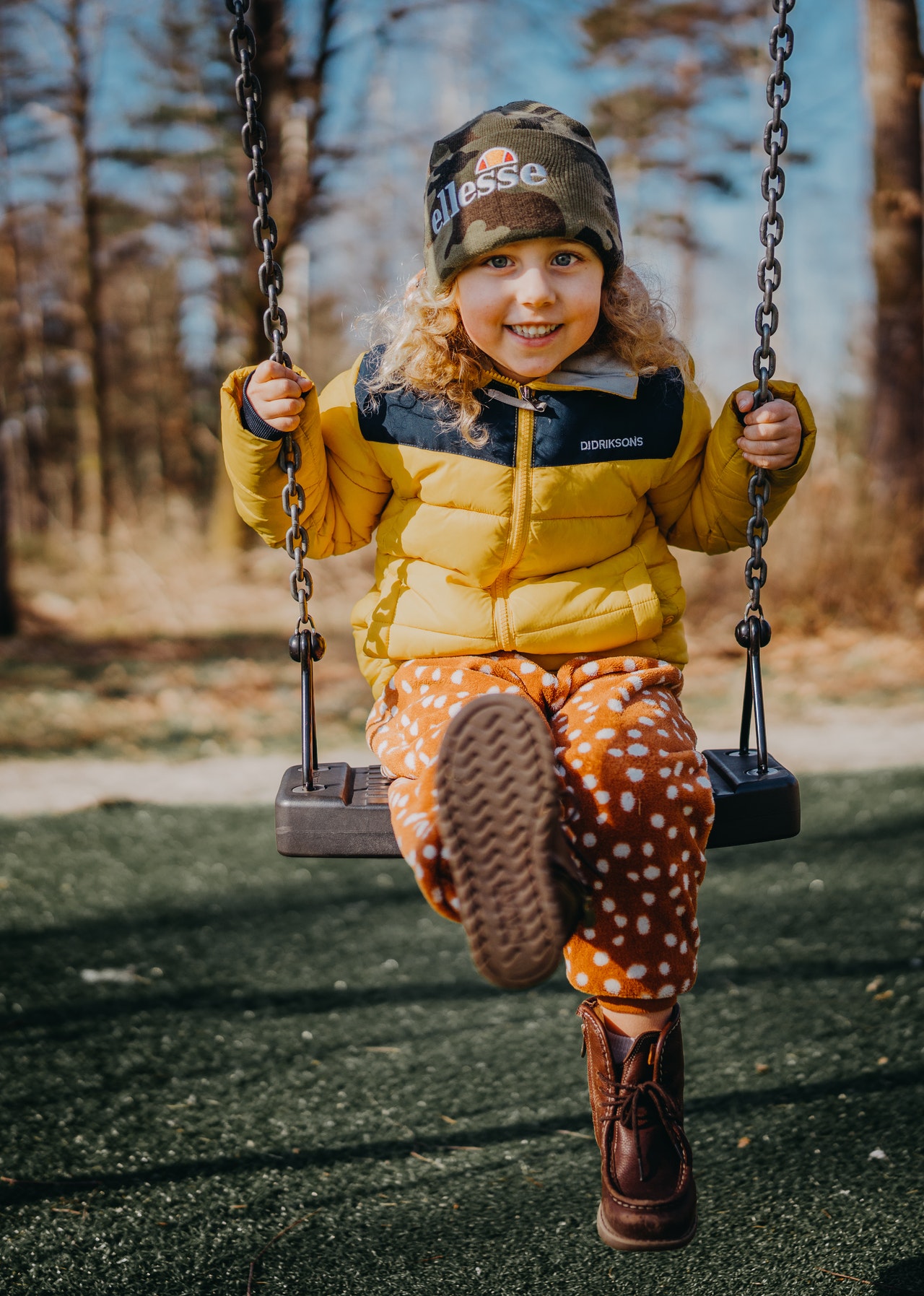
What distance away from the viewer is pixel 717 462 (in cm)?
221

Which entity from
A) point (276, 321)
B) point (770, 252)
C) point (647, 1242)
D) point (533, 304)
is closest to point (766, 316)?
point (770, 252)

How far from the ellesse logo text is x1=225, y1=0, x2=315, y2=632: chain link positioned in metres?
0.34

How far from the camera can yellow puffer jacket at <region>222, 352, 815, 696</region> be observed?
2107mm

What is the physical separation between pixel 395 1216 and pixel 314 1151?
Result: 0.97 feet

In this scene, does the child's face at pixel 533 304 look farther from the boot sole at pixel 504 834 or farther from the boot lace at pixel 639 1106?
the boot lace at pixel 639 1106

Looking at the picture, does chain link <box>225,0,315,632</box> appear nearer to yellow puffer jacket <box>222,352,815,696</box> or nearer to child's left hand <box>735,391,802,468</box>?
yellow puffer jacket <box>222,352,815,696</box>

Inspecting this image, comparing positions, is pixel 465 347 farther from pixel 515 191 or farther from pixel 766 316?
pixel 766 316

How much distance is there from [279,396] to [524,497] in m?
0.48

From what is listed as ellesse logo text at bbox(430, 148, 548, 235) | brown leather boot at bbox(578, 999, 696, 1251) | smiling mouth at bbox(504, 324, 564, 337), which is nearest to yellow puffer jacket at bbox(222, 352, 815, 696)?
smiling mouth at bbox(504, 324, 564, 337)

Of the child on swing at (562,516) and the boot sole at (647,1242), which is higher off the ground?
the child on swing at (562,516)

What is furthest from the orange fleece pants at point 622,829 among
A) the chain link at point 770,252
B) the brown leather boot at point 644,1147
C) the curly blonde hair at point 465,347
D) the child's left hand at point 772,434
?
the curly blonde hair at point 465,347

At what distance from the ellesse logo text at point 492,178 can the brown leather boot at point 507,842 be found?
1.01 metres

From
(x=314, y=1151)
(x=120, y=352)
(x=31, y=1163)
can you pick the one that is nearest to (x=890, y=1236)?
(x=314, y=1151)

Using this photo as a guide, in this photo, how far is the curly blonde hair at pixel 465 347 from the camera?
2.18 m
